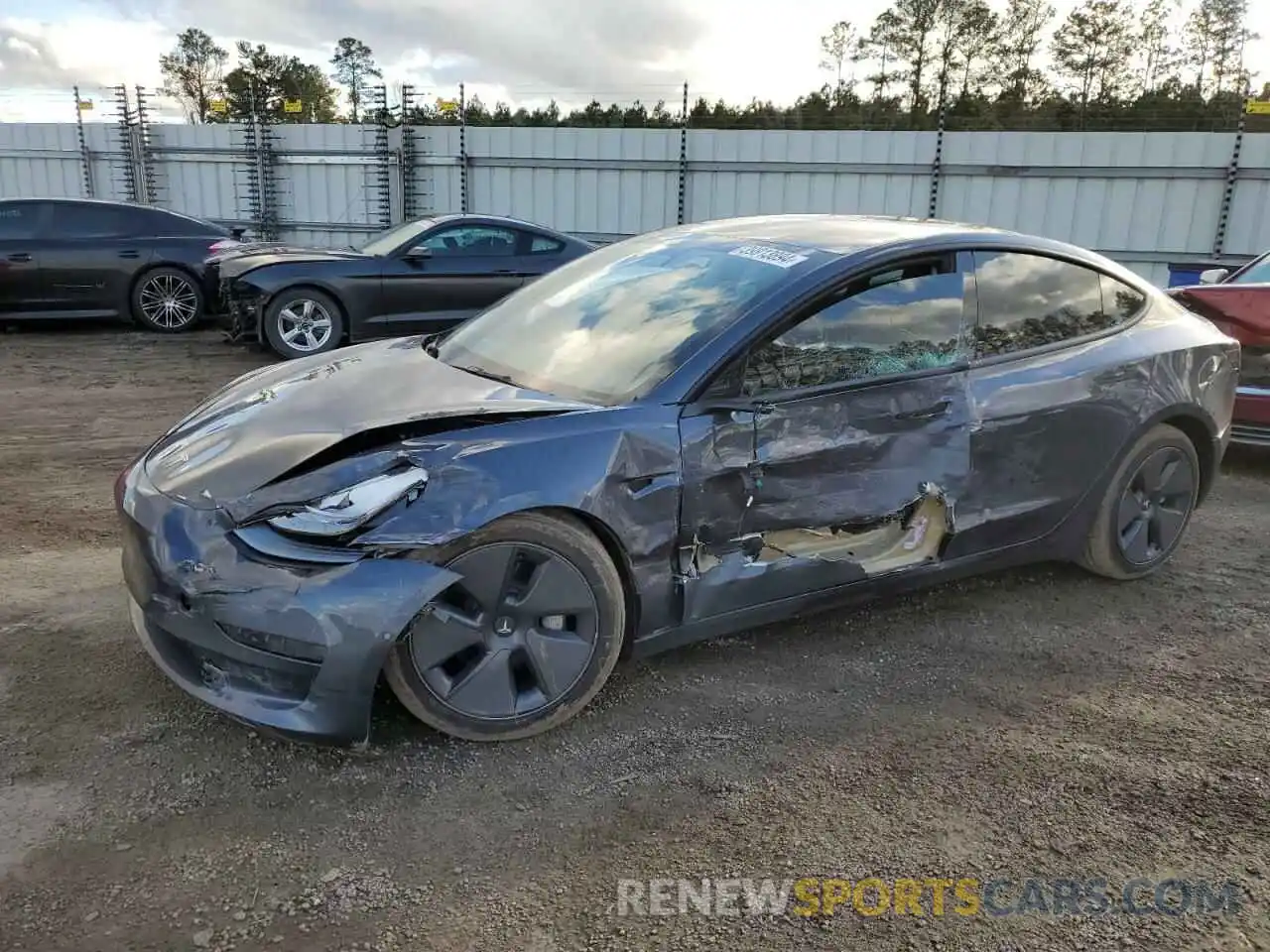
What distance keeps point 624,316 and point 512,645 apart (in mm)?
1284

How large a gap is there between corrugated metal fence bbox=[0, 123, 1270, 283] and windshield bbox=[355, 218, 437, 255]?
20.8 ft

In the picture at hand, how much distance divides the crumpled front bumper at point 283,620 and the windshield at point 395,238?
7021mm

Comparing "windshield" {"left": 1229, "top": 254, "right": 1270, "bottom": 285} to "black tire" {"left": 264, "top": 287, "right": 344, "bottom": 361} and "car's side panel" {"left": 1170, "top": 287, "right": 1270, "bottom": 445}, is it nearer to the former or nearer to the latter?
"car's side panel" {"left": 1170, "top": 287, "right": 1270, "bottom": 445}

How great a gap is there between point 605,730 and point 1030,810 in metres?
1.22

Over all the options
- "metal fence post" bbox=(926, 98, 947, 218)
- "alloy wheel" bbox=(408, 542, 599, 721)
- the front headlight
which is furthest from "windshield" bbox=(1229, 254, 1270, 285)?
"metal fence post" bbox=(926, 98, 947, 218)

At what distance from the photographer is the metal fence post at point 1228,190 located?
12.9 meters

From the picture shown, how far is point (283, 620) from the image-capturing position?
247 cm

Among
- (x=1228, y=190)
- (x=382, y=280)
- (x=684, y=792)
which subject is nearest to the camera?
(x=684, y=792)

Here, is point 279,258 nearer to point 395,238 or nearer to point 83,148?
point 395,238

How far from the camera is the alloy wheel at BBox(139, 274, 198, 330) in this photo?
10375 millimetres

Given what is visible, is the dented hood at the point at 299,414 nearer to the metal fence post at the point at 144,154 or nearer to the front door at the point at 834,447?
the front door at the point at 834,447

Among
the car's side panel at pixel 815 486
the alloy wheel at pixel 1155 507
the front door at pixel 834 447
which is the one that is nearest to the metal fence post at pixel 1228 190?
the alloy wheel at pixel 1155 507

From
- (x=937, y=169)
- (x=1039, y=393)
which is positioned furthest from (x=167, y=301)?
(x=937, y=169)

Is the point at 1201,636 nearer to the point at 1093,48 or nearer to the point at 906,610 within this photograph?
the point at 906,610
